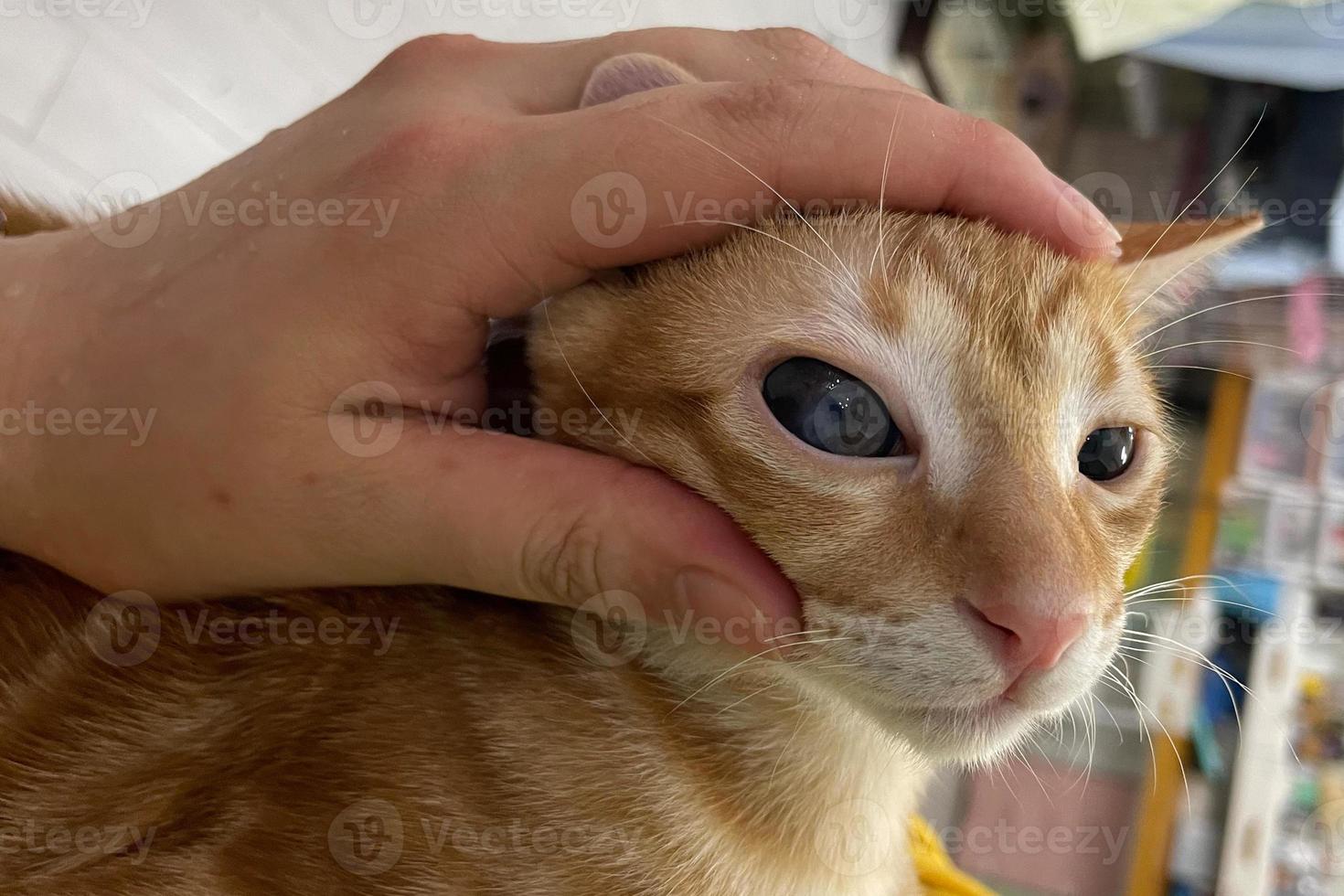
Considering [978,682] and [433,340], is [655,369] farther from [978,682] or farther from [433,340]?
[978,682]

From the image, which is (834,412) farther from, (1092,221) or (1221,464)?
(1221,464)

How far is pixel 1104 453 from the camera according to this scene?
3.76 feet

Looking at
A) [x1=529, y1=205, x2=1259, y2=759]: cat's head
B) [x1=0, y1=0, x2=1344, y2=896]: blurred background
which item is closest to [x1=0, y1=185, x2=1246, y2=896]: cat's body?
[x1=529, y1=205, x2=1259, y2=759]: cat's head

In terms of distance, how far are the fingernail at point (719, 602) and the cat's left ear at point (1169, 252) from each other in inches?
28.8

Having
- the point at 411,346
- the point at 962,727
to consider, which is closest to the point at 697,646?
the point at 962,727

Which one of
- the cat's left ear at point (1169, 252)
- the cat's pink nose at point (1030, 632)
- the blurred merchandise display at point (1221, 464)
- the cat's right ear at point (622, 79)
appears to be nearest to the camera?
the cat's pink nose at point (1030, 632)

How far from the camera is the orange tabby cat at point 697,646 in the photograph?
94cm

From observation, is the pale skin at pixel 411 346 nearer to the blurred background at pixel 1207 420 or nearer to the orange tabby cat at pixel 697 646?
the orange tabby cat at pixel 697 646

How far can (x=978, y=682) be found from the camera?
2.97 feet

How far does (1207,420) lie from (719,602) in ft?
15.4

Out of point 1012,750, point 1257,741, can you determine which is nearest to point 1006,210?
point 1012,750

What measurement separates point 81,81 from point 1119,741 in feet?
16.3

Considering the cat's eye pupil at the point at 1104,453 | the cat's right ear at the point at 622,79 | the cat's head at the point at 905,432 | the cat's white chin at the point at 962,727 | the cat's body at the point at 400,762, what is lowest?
the cat's body at the point at 400,762

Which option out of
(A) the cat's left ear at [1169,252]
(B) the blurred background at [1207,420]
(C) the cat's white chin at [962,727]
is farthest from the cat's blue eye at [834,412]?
(B) the blurred background at [1207,420]
